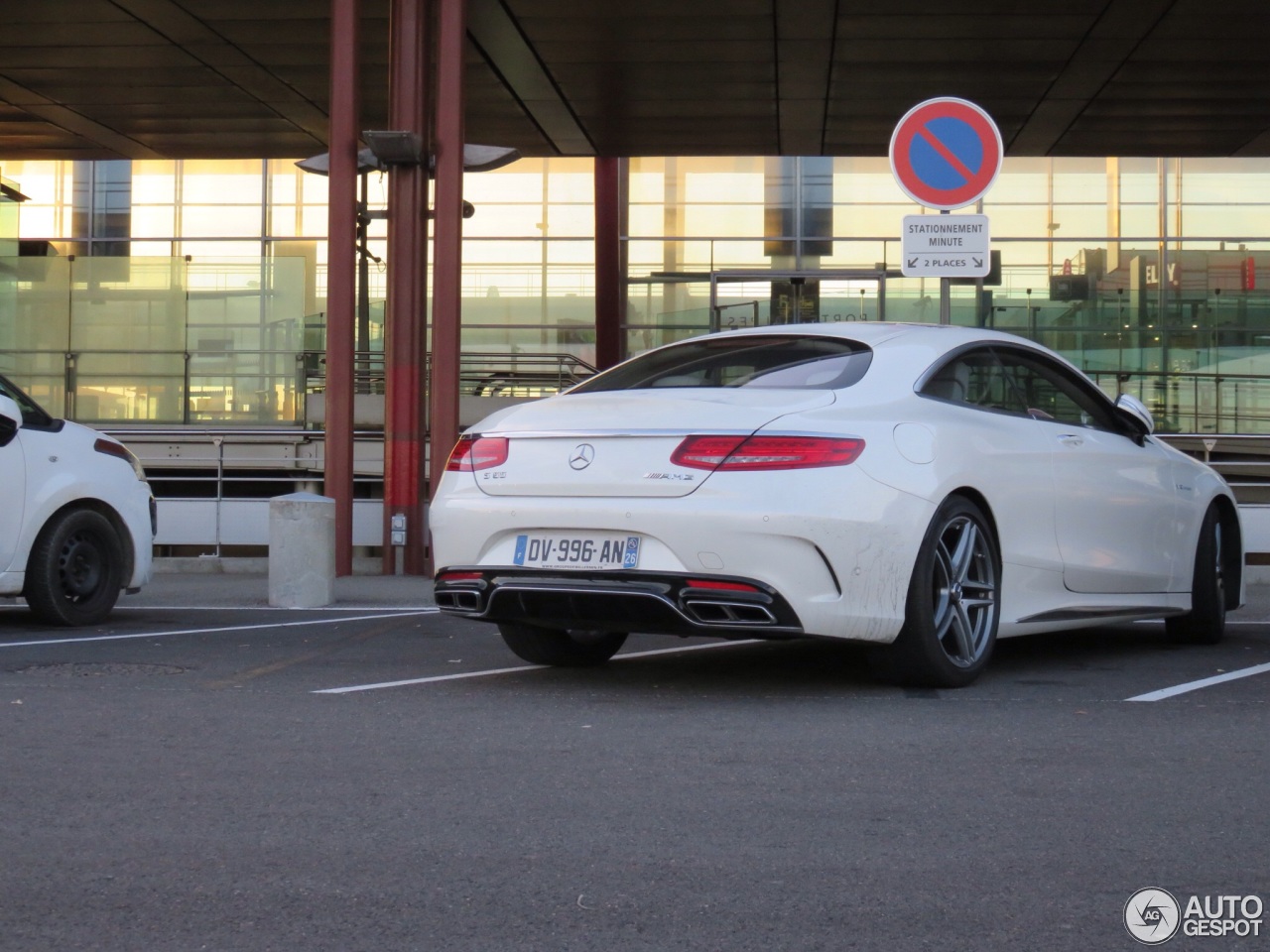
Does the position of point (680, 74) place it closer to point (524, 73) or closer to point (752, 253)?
point (524, 73)

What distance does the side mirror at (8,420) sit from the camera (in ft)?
27.8

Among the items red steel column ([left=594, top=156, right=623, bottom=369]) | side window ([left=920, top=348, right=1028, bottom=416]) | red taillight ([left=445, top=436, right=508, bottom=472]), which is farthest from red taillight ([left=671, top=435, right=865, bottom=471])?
red steel column ([left=594, top=156, right=623, bottom=369])

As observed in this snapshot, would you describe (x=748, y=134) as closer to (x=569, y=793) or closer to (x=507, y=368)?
(x=507, y=368)

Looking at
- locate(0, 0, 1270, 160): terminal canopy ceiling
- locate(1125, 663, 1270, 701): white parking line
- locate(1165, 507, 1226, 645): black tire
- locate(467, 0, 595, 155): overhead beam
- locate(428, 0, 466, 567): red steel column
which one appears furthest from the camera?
locate(0, 0, 1270, 160): terminal canopy ceiling

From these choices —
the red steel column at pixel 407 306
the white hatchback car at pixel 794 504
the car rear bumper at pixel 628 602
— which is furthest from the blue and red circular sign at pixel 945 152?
the red steel column at pixel 407 306

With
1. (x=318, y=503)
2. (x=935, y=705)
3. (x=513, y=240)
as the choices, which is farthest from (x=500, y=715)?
(x=513, y=240)

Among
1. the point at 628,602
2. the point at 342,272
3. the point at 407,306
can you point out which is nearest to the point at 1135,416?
the point at 628,602

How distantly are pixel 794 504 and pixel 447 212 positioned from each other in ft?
26.2

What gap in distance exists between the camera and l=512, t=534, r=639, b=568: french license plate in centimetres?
559

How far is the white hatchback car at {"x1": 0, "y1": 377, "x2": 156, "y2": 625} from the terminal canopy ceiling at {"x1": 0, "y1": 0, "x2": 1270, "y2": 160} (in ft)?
22.7

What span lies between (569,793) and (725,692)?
74.8 inches

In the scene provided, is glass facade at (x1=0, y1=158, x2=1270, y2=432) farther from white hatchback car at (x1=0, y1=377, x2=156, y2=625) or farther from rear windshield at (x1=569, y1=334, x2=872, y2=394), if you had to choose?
rear windshield at (x1=569, y1=334, x2=872, y2=394)

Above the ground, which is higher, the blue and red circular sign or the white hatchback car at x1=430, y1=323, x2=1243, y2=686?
the blue and red circular sign

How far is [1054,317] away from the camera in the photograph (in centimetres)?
2486
